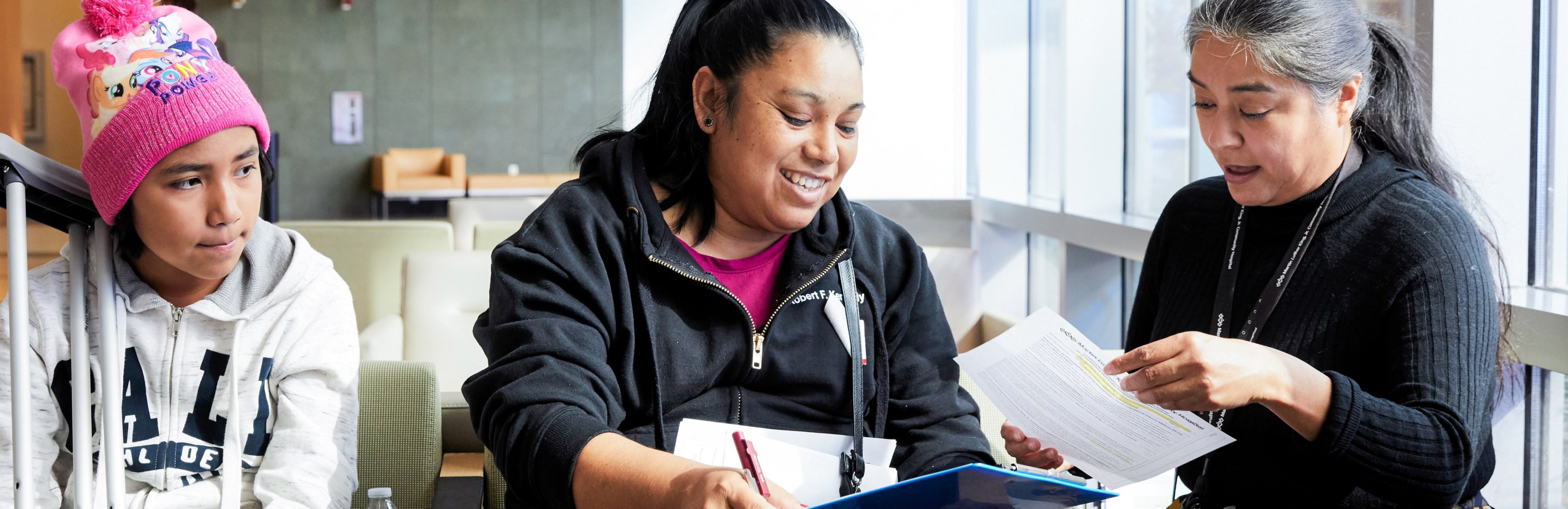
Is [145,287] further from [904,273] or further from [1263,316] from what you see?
[1263,316]

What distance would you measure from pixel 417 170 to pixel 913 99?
748cm

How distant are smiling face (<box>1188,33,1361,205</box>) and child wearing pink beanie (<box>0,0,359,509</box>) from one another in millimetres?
1189

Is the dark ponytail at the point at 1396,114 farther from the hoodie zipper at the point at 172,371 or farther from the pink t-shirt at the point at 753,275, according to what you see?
the hoodie zipper at the point at 172,371

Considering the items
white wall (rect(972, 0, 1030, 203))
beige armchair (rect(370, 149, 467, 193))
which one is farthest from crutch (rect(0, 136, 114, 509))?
beige armchair (rect(370, 149, 467, 193))

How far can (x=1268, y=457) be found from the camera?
149cm

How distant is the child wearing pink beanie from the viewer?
1262 mm

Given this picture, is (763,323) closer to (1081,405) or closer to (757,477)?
(757,477)

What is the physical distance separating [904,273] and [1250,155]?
478mm

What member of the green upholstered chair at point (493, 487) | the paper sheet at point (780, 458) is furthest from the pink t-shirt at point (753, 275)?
the green upholstered chair at point (493, 487)

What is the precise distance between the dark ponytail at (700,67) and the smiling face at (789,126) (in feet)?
0.04

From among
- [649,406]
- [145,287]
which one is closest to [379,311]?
[145,287]

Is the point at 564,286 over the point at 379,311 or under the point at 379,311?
over

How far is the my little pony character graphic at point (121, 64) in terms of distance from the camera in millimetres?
1252

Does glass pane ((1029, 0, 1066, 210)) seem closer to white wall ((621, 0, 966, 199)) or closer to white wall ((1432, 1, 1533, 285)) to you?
white wall ((621, 0, 966, 199))
